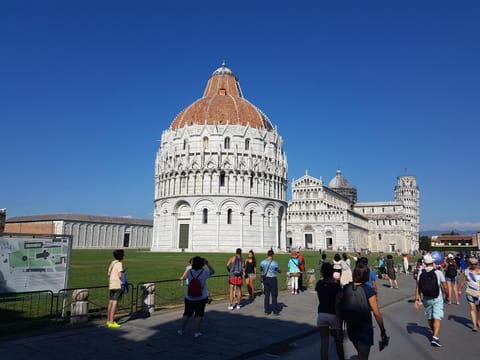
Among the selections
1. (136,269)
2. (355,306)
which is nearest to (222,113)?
(136,269)

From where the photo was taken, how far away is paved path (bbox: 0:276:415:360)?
7590mm

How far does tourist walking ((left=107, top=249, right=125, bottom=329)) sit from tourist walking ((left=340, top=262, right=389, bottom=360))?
5.76m

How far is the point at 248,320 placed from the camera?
36.4 feet

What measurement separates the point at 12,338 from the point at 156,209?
5629 cm

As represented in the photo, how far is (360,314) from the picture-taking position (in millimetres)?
5988

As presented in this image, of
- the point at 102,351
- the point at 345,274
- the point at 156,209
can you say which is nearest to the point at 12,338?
the point at 102,351

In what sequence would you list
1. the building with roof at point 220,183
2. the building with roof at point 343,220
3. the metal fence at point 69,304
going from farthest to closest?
the building with roof at point 343,220 < the building with roof at point 220,183 < the metal fence at point 69,304

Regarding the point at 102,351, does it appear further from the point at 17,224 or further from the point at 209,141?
the point at 17,224

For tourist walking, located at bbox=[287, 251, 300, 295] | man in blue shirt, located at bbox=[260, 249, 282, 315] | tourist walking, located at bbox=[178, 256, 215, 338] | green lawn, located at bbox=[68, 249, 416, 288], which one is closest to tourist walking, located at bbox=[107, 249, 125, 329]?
tourist walking, located at bbox=[178, 256, 215, 338]

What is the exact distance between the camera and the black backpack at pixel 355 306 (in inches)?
236

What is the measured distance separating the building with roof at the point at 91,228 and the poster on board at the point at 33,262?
6819 centimetres

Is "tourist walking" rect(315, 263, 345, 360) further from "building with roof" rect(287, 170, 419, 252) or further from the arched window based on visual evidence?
"building with roof" rect(287, 170, 419, 252)

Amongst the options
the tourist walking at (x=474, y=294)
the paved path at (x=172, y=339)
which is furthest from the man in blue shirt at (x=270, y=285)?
the tourist walking at (x=474, y=294)

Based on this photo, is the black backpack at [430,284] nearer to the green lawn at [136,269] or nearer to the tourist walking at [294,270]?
the tourist walking at [294,270]
